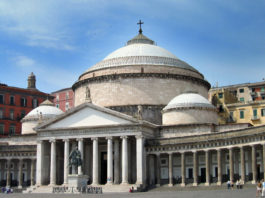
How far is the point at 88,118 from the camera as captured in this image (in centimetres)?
7312

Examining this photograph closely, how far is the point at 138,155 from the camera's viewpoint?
6962 centimetres

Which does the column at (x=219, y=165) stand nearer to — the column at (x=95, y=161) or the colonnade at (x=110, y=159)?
the colonnade at (x=110, y=159)

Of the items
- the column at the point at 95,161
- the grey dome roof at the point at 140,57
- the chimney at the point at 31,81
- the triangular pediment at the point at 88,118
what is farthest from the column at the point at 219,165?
the chimney at the point at 31,81

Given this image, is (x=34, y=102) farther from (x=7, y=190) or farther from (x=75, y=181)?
(x=75, y=181)

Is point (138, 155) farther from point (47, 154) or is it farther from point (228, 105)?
point (228, 105)

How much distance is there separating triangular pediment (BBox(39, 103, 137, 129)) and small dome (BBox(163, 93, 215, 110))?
8.03 metres

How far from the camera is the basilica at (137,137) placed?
217 ft

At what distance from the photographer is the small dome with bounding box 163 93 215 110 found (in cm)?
7388

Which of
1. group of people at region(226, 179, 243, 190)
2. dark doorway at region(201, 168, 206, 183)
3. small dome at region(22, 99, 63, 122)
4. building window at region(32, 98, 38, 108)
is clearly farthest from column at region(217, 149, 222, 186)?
building window at region(32, 98, 38, 108)

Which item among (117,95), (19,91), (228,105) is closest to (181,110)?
(117,95)

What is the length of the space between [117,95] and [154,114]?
694 cm

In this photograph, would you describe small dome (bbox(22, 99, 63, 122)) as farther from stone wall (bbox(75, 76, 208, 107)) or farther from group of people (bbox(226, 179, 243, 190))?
group of people (bbox(226, 179, 243, 190))

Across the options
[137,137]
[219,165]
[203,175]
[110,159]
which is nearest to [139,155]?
[137,137]

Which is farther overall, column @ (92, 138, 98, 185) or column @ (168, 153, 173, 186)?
column @ (92, 138, 98, 185)
